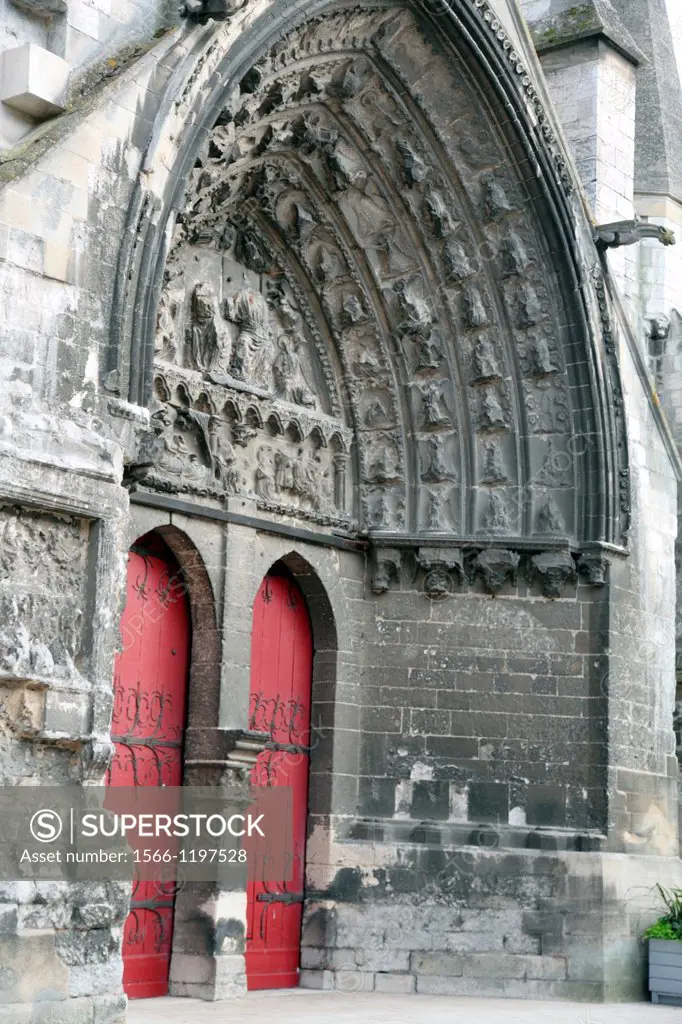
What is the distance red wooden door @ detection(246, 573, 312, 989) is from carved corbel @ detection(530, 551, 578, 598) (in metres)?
1.42

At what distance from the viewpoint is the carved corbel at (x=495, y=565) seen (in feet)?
29.0

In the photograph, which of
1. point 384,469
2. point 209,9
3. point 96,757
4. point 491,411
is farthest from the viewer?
point 384,469

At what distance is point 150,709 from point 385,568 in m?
1.80

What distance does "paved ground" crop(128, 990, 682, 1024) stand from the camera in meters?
7.08

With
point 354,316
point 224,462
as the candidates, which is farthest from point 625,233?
point 224,462

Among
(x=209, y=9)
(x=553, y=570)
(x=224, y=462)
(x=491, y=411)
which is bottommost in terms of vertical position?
(x=553, y=570)

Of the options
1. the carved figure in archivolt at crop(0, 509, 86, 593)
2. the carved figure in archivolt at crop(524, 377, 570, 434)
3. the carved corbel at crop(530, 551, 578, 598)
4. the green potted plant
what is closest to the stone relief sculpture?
the carved figure in archivolt at crop(524, 377, 570, 434)

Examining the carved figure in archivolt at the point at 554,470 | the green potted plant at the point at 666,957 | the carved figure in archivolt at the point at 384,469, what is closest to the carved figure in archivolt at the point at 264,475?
the carved figure in archivolt at the point at 384,469

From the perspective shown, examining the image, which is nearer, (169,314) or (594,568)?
(169,314)

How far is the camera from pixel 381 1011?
756cm

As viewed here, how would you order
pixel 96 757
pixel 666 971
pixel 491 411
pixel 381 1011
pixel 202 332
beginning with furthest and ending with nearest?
pixel 491 411 → pixel 666 971 → pixel 202 332 → pixel 381 1011 → pixel 96 757

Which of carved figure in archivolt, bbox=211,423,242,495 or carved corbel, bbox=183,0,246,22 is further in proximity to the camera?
carved figure in archivolt, bbox=211,423,242,495

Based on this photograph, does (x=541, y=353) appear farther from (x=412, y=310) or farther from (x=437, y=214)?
(x=437, y=214)

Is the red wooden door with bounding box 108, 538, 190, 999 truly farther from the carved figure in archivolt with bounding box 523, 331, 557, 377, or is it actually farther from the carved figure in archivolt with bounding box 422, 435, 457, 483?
the carved figure in archivolt with bounding box 523, 331, 557, 377
